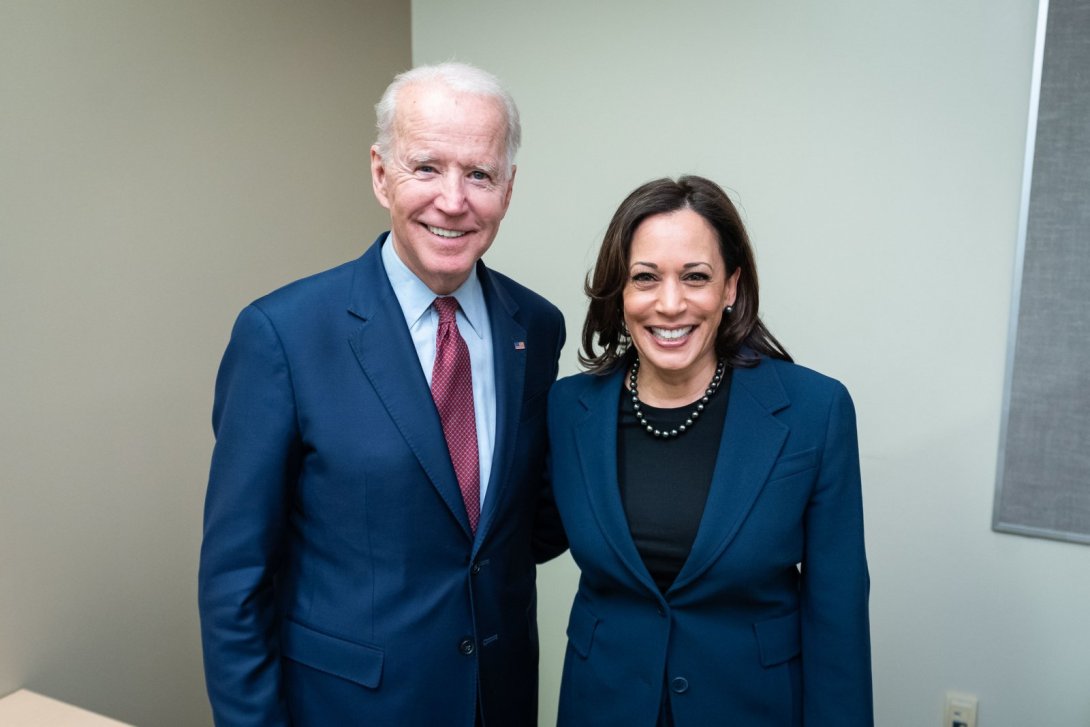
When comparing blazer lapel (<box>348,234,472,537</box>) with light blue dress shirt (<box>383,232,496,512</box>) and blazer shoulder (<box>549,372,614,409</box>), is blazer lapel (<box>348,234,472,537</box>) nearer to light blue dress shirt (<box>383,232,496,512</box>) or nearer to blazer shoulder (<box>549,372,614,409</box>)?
light blue dress shirt (<box>383,232,496,512</box>)

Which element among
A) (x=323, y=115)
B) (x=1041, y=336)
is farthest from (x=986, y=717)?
(x=323, y=115)

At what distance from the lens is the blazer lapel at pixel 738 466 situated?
4.89 feet

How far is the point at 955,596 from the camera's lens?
2414 millimetres

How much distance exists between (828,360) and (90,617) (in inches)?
75.5

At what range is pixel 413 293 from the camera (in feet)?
5.41

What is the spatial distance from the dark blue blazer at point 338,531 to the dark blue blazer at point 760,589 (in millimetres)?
255

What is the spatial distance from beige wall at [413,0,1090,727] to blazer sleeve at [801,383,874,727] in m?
1.00

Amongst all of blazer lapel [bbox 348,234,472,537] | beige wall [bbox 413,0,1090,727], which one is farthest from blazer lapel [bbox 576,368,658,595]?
beige wall [bbox 413,0,1090,727]

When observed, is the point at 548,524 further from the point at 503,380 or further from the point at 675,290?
the point at 675,290

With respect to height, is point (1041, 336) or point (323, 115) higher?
point (323, 115)

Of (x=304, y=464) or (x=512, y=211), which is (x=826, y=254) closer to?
(x=512, y=211)

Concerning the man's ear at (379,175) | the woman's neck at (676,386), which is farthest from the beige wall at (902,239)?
the man's ear at (379,175)

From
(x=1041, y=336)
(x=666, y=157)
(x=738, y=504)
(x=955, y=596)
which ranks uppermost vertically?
(x=666, y=157)

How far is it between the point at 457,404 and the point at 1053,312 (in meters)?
1.49
